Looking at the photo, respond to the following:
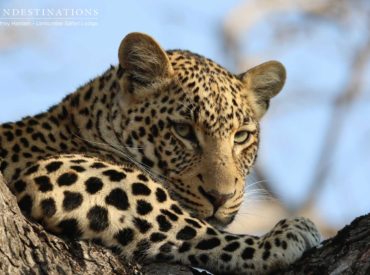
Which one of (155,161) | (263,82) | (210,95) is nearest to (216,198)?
(155,161)

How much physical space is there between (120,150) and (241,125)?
0.84 meters

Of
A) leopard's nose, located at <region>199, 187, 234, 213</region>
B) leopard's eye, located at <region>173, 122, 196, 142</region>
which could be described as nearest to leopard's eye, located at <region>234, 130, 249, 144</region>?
leopard's eye, located at <region>173, 122, 196, 142</region>

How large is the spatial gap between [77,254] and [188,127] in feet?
5.91

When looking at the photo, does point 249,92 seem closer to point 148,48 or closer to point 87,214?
point 148,48

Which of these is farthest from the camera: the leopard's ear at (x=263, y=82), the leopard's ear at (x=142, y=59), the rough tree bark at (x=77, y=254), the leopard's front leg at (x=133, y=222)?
the leopard's ear at (x=263, y=82)

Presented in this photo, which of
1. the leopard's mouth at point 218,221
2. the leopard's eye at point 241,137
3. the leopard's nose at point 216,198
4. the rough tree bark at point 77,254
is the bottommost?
the rough tree bark at point 77,254

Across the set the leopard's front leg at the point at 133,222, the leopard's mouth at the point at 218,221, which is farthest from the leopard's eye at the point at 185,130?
the leopard's front leg at the point at 133,222

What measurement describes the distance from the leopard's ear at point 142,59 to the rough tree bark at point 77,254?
1928 mm

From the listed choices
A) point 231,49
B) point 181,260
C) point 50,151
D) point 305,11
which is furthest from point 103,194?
point 305,11

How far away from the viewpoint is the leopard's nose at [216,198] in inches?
240

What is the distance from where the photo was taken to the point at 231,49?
16812 mm

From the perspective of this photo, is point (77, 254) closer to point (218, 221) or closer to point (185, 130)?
point (218, 221)

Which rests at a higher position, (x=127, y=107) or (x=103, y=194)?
(x=127, y=107)

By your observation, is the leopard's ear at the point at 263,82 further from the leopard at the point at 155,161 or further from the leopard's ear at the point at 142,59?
the leopard's ear at the point at 142,59
